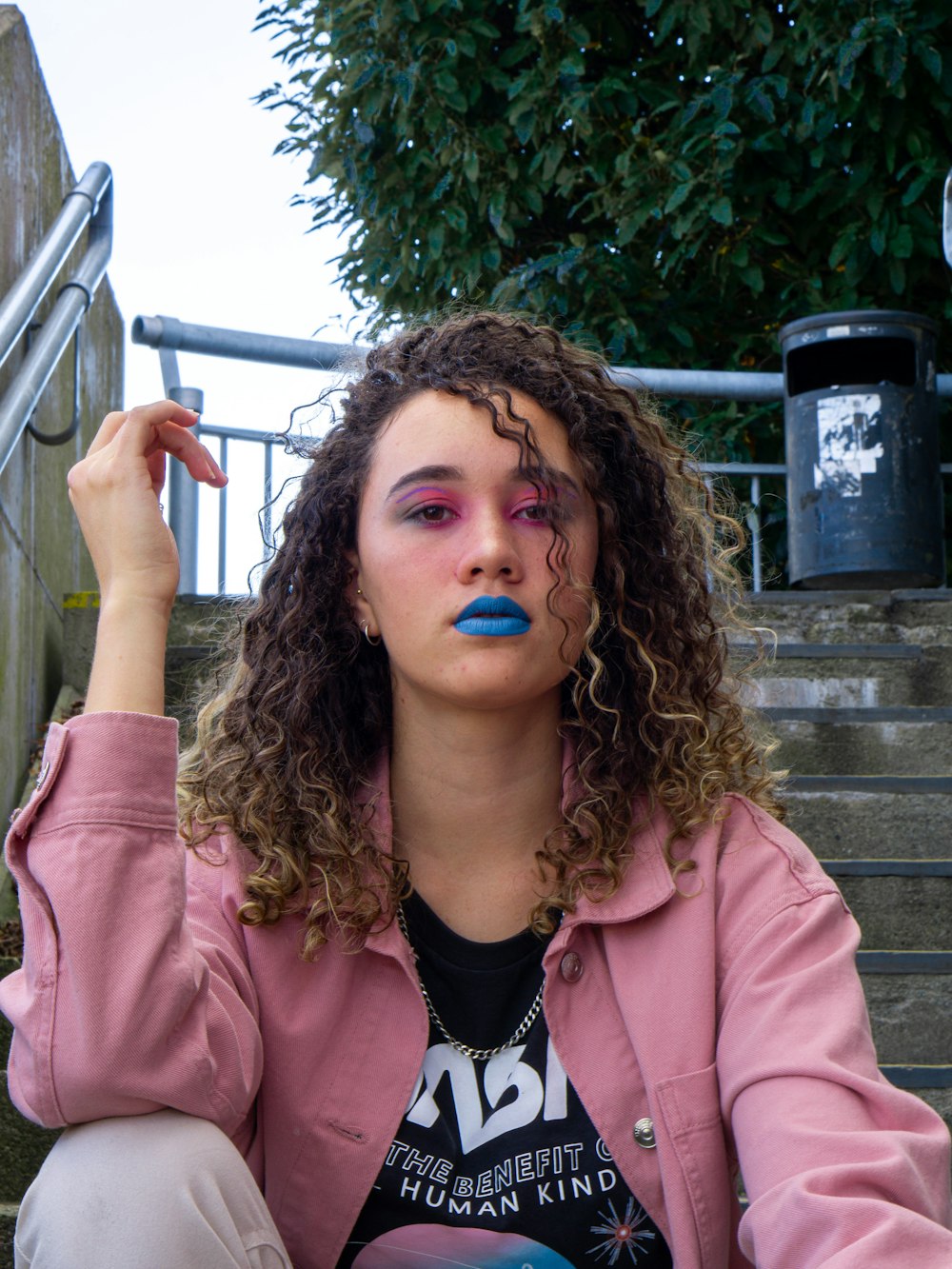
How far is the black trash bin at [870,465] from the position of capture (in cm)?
531

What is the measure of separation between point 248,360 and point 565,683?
296 centimetres

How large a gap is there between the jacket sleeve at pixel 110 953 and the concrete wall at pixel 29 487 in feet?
4.88

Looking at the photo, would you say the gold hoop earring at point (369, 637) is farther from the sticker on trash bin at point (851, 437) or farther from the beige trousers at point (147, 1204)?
the sticker on trash bin at point (851, 437)

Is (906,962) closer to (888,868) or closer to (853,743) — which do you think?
(888,868)

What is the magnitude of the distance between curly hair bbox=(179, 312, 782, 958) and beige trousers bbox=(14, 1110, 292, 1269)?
0.38m

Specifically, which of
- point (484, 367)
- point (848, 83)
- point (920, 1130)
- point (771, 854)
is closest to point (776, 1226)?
point (920, 1130)

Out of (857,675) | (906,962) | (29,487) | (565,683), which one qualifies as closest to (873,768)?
(857,675)

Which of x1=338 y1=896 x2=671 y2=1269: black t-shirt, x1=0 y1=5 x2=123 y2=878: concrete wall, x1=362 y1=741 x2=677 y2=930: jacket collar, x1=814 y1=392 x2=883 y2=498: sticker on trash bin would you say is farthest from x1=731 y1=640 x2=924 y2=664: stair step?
x1=338 y1=896 x2=671 y2=1269: black t-shirt

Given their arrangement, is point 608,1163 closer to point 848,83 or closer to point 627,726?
point 627,726

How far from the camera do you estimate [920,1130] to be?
1600mm

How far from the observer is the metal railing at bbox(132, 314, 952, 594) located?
14.4 feet

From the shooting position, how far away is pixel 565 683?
2150 millimetres

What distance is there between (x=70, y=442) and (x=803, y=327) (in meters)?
2.60

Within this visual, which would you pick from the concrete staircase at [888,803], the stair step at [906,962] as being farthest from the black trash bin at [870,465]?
the stair step at [906,962]
